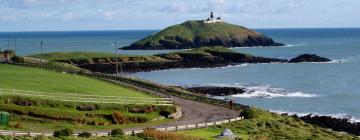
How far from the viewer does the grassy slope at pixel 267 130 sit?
145 ft

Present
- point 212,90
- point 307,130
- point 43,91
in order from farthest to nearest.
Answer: point 212,90, point 43,91, point 307,130

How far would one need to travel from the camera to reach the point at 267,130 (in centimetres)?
4678

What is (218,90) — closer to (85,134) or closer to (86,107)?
(86,107)

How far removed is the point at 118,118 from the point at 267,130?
11028 millimetres

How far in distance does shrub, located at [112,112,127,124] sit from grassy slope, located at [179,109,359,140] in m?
5.63

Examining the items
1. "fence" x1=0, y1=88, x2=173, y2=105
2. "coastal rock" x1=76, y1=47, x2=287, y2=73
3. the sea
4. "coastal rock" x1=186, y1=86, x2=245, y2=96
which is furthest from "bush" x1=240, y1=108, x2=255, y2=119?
"coastal rock" x1=76, y1=47, x2=287, y2=73

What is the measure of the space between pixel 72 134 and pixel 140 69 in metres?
101

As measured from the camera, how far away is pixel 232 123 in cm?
4844

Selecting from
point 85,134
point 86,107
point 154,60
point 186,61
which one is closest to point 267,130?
point 86,107

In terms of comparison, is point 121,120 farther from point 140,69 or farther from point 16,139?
point 140,69

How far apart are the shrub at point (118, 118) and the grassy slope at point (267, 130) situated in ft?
18.5

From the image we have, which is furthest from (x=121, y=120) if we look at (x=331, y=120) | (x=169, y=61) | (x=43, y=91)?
(x=169, y=61)

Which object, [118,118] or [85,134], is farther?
[118,118]

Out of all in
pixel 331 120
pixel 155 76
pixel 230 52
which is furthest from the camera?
pixel 230 52
